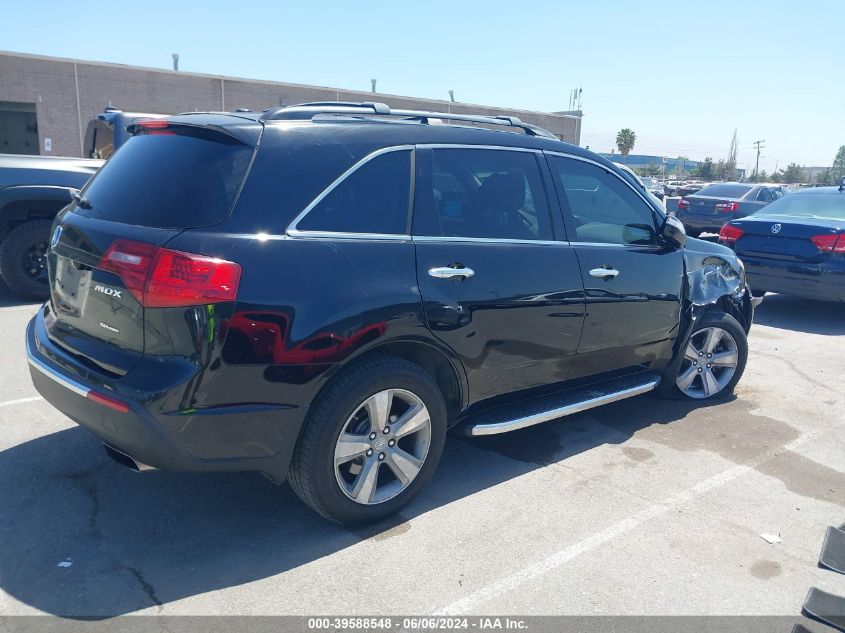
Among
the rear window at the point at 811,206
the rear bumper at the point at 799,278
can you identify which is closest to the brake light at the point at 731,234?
the rear bumper at the point at 799,278

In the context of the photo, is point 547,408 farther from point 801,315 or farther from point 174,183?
point 801,315

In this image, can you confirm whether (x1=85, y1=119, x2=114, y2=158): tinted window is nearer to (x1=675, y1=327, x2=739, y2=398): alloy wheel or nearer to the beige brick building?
(x1=675, y1=327, x2=739, y2=398): alloy wheel

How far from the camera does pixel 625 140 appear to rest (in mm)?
80000

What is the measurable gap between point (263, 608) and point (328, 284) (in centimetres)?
134

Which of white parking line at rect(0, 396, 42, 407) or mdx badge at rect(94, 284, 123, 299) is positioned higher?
mdx badge at rect(94, 284, 123, 299)

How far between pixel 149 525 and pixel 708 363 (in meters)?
4.11

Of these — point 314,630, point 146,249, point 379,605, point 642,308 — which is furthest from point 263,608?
point 642,308

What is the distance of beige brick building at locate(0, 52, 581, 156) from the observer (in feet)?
89.5

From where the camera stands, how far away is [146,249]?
2994 mm

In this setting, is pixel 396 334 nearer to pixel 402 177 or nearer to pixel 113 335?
pixel 402 177

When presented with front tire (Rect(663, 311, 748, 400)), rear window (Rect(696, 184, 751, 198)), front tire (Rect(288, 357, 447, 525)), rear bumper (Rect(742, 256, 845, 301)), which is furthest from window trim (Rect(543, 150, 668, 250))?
rear window (Rect(696, 184, 751, 198))

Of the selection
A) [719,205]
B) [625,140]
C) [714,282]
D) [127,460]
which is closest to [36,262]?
[127,460]

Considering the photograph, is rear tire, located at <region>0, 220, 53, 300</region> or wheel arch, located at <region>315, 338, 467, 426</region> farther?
rear tire, located at <region>0, 220, 53, 300</region>

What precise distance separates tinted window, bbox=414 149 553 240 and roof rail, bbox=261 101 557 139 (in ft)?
0.98
